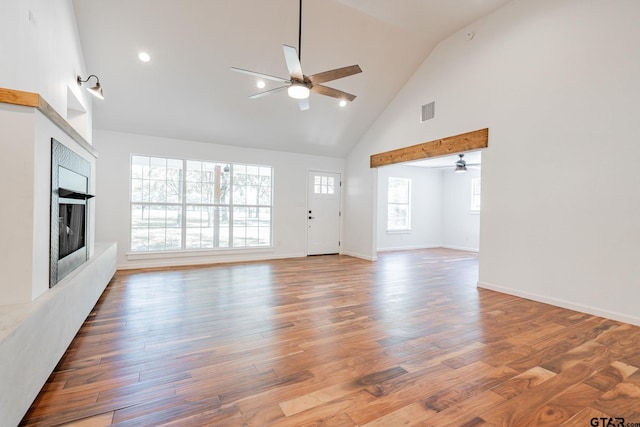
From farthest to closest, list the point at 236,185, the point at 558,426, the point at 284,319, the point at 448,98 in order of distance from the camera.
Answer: the point at 236,185, the point at 448,98, the point at 284,319, the point at 558,426

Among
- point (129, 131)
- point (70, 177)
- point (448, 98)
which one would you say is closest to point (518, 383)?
point (70, 177)

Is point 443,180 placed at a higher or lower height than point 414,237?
higher

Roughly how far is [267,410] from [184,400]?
0.51 m

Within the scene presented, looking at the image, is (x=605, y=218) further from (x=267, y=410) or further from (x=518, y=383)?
(x=267, y=410)

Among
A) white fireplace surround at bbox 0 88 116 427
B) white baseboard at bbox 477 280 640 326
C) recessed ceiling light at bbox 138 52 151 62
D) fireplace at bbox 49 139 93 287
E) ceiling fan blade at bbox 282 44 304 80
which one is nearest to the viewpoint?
white fireplace surround at bbox 0 88 116 427

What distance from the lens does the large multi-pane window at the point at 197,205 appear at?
5.66 m

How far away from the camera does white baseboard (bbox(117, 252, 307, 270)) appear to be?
5.48m

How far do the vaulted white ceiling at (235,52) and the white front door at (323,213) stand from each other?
182 centimetres

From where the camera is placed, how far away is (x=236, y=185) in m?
6.52

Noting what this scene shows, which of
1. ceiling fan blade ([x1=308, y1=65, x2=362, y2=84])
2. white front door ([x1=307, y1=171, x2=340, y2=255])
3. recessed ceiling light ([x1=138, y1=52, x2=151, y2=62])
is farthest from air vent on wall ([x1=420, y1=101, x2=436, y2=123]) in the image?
recessed ceiling light ([x1=138, y1=52, x2=151, y2=62])

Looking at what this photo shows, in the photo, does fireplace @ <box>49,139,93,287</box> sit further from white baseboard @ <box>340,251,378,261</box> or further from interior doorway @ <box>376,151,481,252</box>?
interior doorway @ <box>376,151,481,252</box>

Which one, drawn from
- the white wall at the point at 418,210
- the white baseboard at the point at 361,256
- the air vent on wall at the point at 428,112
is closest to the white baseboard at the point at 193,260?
the white baseboard at the point at 361,256

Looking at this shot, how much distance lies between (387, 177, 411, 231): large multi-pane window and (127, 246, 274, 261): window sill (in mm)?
3898

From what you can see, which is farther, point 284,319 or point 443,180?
point 443,180
